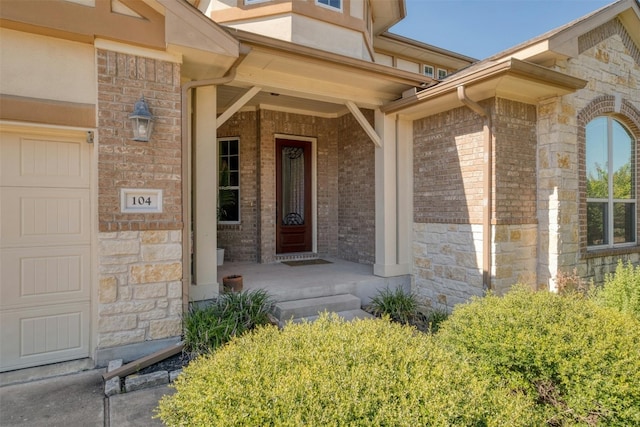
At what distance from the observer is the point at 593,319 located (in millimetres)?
2627

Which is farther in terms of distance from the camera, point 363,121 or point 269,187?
point 269,187

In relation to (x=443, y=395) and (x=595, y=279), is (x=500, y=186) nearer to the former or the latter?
(x=595, y=279)

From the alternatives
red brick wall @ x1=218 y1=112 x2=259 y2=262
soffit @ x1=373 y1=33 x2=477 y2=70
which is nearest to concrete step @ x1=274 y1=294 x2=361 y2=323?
red brick wall @ x1=218 y1=112 x2=259 y2=262

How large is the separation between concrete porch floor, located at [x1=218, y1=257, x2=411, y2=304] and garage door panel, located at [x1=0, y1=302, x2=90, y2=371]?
2.03 metres

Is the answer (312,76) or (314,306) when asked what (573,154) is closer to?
(312,76)

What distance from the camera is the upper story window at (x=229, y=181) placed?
7297 millimetres

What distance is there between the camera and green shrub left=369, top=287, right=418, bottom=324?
509 cm

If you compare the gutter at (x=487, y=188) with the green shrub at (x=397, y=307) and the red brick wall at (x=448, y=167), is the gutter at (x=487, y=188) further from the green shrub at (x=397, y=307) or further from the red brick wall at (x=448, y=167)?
the green shrub at (x=397, y=307)

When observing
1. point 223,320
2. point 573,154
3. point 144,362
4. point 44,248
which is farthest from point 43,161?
point 573,154

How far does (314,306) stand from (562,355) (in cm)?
292

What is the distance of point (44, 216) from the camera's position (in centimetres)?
352

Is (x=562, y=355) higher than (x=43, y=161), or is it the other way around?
(x=43, y=161)

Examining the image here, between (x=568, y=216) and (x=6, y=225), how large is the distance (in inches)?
262

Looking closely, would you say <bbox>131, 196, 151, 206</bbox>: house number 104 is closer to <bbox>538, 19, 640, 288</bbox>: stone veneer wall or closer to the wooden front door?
the wooden front door
